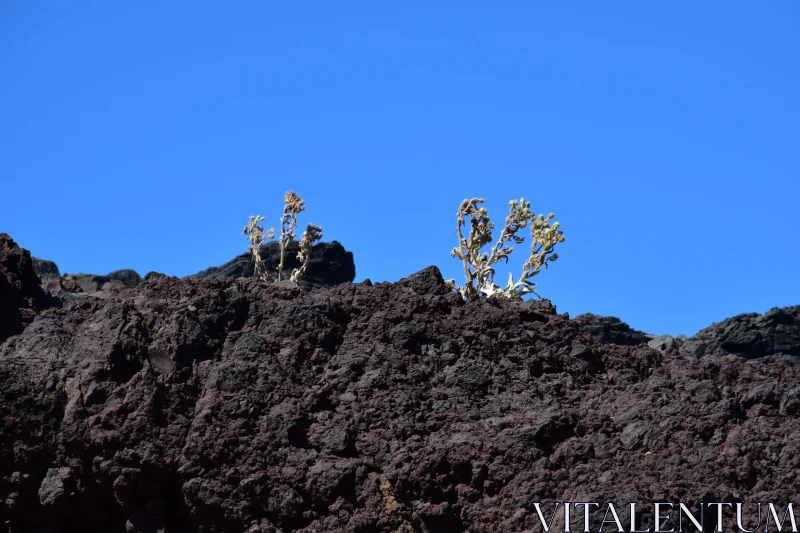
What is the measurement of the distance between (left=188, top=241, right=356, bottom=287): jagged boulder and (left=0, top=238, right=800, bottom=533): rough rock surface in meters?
20.4

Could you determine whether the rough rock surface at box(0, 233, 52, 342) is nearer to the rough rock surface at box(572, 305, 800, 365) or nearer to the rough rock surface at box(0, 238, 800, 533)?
the rough rock surface at box(0, 238, 800, 533)

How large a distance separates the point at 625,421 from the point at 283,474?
247 centimetres

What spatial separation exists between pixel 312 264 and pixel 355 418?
2382 cm

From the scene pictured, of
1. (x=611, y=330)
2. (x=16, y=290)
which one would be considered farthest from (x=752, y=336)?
(x=16, y=290)

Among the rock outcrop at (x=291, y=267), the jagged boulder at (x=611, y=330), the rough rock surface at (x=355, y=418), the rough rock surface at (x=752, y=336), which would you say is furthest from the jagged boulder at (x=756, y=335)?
the rough rock surface at (x=355, y=418)

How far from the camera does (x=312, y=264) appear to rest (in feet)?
106

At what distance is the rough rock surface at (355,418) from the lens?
26.5ft

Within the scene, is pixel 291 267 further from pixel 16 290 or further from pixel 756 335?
pixel 16 290

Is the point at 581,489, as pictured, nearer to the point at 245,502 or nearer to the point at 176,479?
the point at 245,502

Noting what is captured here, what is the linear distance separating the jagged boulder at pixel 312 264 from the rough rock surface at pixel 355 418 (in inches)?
805

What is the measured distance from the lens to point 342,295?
971 centimetres

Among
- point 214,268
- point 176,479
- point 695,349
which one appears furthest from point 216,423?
point 214,268

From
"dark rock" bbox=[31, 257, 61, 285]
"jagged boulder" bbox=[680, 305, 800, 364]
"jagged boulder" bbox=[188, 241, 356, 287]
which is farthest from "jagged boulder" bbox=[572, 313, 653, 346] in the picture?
"dark rock" bbox=[31, 257, 61, 285]

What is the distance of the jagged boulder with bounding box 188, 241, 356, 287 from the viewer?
30938mm
